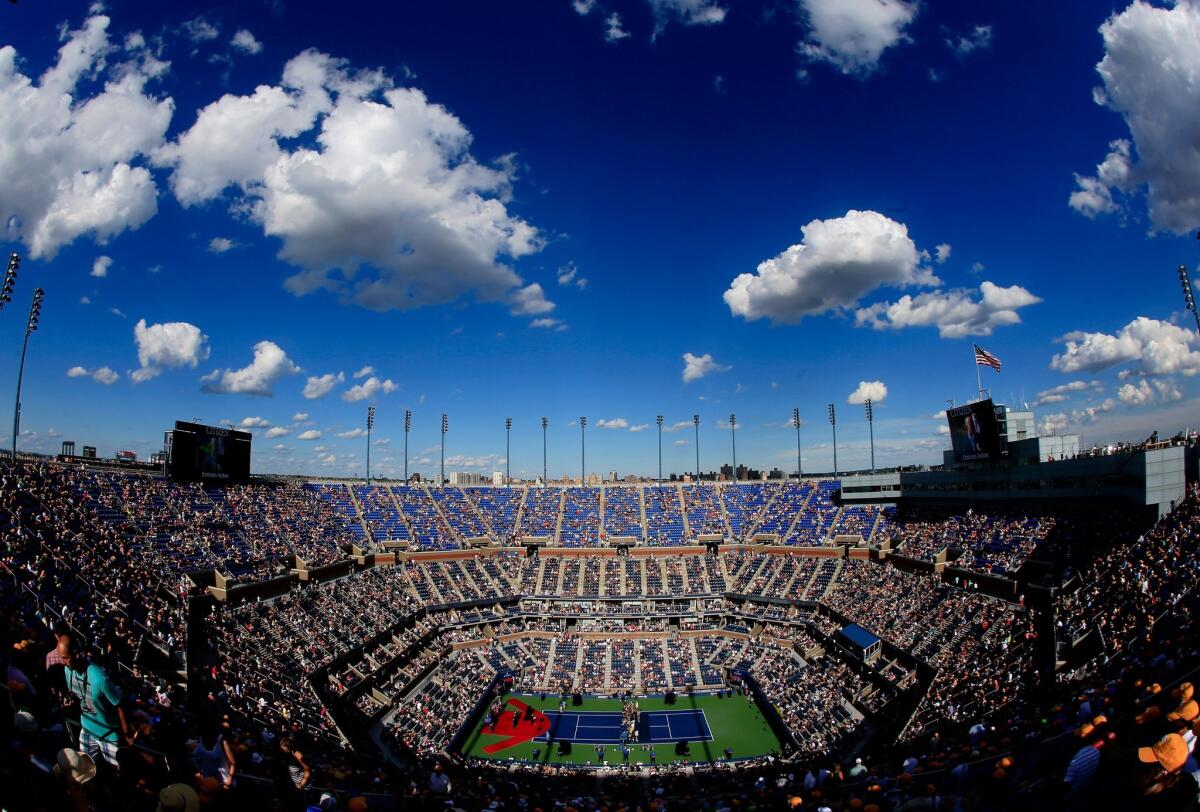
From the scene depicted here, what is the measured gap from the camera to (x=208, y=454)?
176 feet

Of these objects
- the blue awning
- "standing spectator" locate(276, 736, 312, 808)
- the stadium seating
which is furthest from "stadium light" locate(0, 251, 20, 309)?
the blue awning

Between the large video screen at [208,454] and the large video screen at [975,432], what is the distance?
63.7 m

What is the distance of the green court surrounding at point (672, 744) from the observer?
34.2 meters

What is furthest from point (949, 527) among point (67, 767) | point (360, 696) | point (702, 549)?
point (67, 767)

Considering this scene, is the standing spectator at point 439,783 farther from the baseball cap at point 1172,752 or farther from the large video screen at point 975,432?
the large video screen at point 975,432

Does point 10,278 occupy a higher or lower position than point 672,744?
higher

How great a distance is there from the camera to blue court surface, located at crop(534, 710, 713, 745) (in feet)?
122

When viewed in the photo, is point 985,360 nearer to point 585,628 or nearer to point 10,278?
point 585,628

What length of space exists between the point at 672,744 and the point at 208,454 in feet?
148

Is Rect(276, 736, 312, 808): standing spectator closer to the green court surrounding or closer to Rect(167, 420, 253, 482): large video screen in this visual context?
the green court surrounding

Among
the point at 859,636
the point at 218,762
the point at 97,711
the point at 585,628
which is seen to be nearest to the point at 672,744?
the point at 859,636

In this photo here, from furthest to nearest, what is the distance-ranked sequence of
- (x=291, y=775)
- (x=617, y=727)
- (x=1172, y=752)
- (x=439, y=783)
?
(x=617, y=727) < (x=439, y=783) < (x=291, y=775) < (x=1172, y=752)

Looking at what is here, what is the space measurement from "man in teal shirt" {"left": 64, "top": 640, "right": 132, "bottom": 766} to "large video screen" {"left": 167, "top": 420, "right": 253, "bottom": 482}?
51.4 meters

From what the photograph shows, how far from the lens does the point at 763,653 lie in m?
47.3
